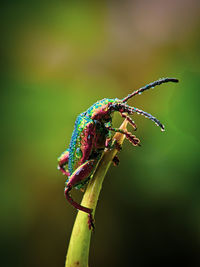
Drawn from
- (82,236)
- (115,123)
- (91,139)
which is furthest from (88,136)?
(115,123)

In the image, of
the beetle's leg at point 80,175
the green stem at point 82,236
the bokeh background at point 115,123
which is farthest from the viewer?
the bokeh background at point 115,123

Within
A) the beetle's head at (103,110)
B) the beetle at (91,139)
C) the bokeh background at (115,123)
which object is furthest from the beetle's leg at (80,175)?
the bokeh background at (115,123)

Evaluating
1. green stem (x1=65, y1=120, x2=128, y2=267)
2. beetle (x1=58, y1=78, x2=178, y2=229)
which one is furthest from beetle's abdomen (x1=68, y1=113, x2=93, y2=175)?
green stem (x1=65, y1=120, x2=128, y2=267)

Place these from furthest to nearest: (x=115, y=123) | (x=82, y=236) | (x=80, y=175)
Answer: (x=115, y=123), (x=80, y=175), (x=82, y=236)

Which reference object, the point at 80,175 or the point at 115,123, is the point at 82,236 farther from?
the point at 115,123

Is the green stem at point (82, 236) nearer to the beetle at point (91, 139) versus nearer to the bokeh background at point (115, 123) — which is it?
the beetle at point (91, 139)

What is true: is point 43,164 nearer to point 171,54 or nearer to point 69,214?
point 69,214

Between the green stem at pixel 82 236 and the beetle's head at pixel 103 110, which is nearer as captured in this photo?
the green stem at pixel 82 236

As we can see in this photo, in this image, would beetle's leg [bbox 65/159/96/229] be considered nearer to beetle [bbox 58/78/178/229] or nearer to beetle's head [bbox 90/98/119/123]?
beetle [bbox 58/78/178/229]
